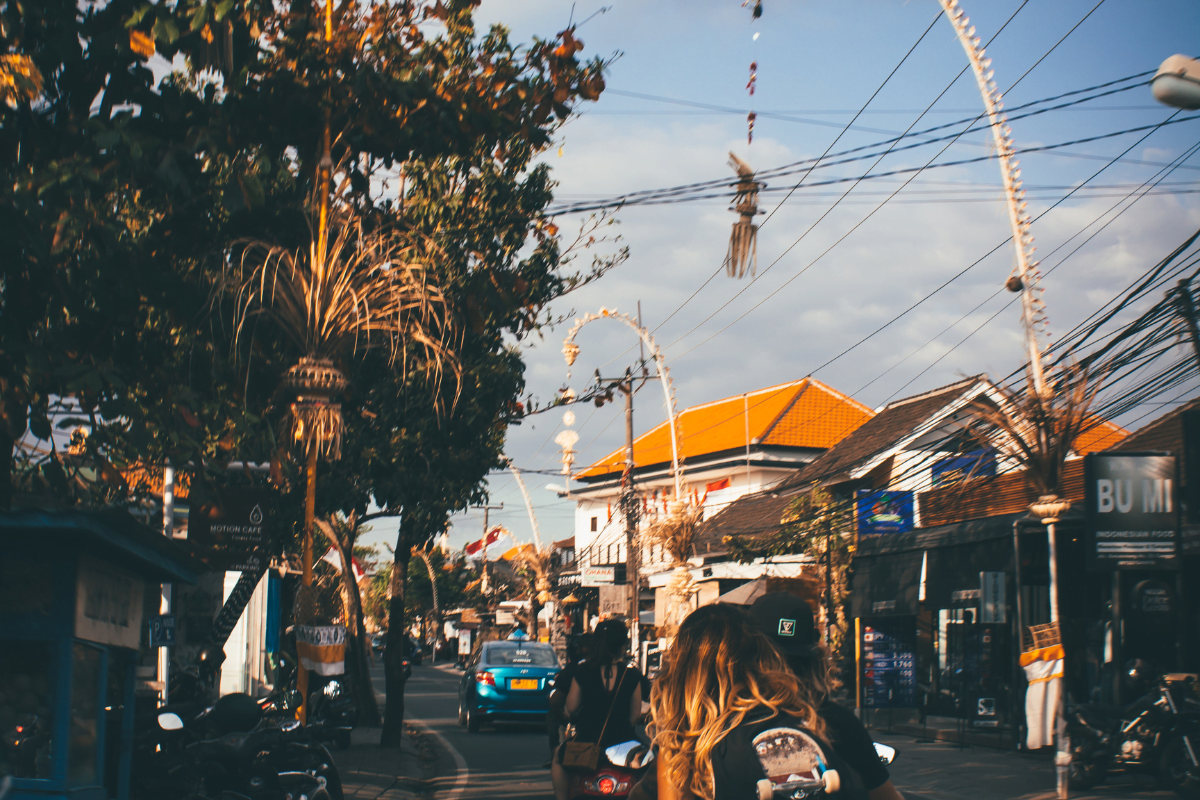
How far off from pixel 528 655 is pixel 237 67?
15739 mm

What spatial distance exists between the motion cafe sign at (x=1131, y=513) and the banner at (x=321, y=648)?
9.24 m

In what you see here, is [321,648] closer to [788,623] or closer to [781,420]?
[788,623]

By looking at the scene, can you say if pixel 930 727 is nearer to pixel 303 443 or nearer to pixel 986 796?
pixel 986 796

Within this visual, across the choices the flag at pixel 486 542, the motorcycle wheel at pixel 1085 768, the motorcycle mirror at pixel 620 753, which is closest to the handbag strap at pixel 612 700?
the motorcycle mirror at pixel 620 753

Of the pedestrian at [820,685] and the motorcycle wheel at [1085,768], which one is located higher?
the pedestrian at [820,685]

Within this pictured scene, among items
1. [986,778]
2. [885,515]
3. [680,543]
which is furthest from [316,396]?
[680,543]

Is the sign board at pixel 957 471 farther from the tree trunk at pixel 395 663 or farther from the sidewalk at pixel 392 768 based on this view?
the sidewalk at pixel 392 768

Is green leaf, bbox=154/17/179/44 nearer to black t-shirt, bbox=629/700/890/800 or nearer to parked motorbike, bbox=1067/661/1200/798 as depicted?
black t-shirt, bbox=629/700/890/800

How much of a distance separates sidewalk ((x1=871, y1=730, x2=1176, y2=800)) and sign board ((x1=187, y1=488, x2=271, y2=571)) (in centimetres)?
791

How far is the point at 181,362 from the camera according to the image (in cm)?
974

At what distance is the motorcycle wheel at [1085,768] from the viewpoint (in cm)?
1365

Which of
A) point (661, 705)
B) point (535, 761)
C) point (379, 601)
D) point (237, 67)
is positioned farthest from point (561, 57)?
point (379, 601)

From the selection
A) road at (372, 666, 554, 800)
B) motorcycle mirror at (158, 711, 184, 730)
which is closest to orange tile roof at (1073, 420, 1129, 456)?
road at (372, 666, 554, 800)

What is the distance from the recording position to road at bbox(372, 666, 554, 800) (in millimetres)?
13555
